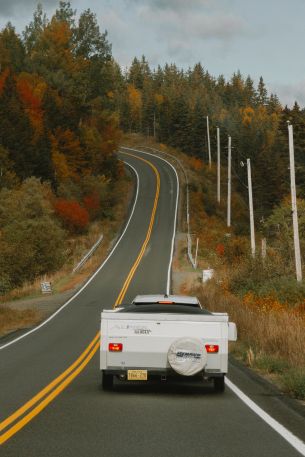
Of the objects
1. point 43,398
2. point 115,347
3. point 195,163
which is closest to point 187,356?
point 115,347

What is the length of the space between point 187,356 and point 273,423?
238cm

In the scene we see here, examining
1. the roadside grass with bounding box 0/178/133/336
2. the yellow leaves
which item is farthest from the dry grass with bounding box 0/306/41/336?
the yellow leaves

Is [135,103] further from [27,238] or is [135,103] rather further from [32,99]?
[27,238]

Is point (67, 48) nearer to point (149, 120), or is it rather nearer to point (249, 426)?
point (149, 120)

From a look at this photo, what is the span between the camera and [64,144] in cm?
8438

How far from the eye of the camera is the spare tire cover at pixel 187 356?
11.4 meters

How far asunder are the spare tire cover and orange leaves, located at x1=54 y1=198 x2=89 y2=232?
57.8 meters

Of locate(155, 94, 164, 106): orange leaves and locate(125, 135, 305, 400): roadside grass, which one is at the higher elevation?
locate(155, 94, 164, 106): orange leaves

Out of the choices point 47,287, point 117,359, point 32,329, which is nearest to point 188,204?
point 47,287

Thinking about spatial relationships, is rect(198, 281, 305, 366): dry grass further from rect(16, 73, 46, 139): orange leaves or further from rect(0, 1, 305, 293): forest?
rect(16, 73, 46, 139): orange leaves

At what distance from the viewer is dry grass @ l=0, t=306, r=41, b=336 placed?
30.2m

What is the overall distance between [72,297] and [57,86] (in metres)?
56.0

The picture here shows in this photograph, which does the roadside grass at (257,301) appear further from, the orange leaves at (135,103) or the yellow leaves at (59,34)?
the orange leaves at (135,103)

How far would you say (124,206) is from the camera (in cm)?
8488
